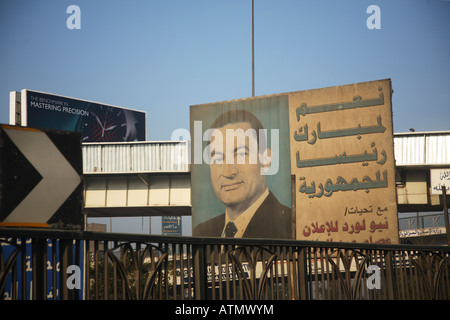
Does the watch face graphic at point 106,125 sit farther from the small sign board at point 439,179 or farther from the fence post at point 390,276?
→ the fence post at point 390,276

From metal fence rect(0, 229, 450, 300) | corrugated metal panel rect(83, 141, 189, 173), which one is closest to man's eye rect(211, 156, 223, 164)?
corrugated metal panel rect(83, 141, 189, 173)

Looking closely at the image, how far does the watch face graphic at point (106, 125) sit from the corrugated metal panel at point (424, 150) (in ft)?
117

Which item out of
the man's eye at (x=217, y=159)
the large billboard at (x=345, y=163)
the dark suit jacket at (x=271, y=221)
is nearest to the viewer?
the large billboard at (x=345, y=163)

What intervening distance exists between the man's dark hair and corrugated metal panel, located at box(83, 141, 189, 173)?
38.1 ft

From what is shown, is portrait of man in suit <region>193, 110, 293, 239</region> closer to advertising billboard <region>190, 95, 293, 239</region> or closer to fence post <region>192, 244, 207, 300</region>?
advertising billboard <region>190, 95, 293, 239</region>

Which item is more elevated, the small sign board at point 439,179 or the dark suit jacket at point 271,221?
the small sign board at point 439,179

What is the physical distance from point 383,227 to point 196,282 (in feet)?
71.4

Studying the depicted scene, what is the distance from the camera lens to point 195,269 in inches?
199

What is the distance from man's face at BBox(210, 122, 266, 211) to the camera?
29.2 meters

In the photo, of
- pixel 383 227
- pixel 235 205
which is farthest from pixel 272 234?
pixel 383 227

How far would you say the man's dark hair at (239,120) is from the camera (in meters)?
29.7

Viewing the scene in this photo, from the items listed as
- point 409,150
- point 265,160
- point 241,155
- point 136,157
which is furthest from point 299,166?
point 136,157

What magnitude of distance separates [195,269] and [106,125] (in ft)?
203

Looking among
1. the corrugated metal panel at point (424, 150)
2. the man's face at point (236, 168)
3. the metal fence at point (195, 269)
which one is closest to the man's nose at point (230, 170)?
the man's face at point (236, 168)
